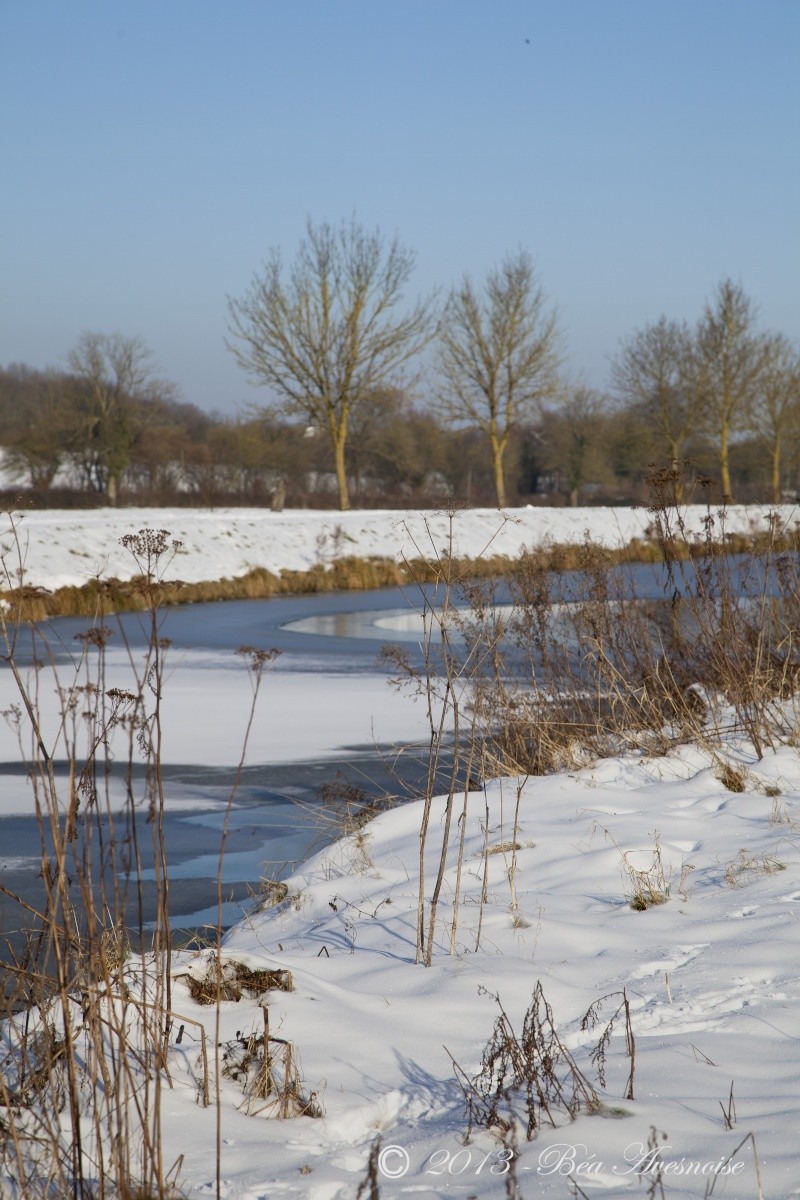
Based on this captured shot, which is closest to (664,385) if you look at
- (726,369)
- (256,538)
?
(726,369)

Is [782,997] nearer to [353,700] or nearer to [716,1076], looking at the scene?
[716,1076]

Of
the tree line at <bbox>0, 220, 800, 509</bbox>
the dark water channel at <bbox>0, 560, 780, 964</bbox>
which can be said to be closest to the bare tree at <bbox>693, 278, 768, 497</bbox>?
the tree line at <bbox>0, 220, 800, 509</bbox>

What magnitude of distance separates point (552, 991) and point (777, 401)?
36.5m

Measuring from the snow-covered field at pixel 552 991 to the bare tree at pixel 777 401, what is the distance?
1305 inches

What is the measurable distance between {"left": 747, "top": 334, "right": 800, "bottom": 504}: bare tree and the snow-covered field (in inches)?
1305

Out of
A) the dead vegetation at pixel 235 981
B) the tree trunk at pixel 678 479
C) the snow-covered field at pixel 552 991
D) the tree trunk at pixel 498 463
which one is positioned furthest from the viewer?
the tree trunk at pixel 498 463

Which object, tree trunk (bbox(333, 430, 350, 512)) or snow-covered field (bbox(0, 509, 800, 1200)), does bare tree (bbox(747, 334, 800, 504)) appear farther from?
snow-covered field (bbox(0, 509, 800, 1200))

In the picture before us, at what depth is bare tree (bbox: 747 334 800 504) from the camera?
35.9 metres

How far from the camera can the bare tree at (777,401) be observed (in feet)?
118

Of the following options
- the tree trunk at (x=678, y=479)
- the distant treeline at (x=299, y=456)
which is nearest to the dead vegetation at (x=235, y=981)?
the tree trunk at (x=678, y=479)

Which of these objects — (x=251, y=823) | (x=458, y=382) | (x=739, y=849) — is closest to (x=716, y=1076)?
(x=739, y=849)

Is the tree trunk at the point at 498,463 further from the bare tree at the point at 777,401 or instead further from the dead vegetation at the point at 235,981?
the dead vegetation at the point at 235,981

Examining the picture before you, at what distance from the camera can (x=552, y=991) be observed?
2852 mm

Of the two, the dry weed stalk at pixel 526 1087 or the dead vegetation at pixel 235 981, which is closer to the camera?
the dry weed stalk at pixel 526 1087
